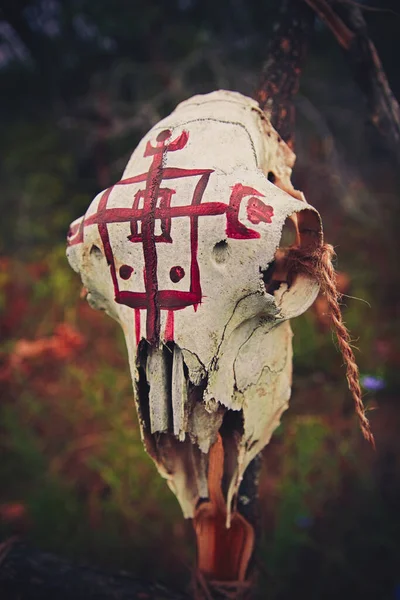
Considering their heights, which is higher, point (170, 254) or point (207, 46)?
point (207, 46)

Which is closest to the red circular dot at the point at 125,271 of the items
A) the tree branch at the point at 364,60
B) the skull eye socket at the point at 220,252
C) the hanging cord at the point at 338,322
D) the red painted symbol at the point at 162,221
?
the red painted symbol at the point at 162,221

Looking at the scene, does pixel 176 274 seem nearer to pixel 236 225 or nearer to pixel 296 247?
pixel 236 225

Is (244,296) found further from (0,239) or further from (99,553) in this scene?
(0,239)

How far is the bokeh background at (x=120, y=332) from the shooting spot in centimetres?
141

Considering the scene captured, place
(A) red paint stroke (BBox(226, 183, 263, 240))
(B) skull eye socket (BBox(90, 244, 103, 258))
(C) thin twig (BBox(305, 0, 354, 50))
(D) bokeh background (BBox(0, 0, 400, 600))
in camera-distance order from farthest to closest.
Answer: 1. (D) bokeh background (BBox(0, 0, 400, 600))
2. (C) thin twig (BBox(305, 0, 354, 50))
3. (B) skull eye socket (BBox(90, 244, 103, 258))
4. (A) red paint stroke (BBox(226, 183, 263, 240))

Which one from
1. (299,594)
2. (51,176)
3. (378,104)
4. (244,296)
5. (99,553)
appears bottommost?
(299,594)

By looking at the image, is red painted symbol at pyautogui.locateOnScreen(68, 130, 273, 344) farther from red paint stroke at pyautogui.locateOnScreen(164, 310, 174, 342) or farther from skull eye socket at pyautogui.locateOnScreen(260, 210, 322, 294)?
skull eye socket at pyautogui.locateOnScreen(260, 210, 322, 294)

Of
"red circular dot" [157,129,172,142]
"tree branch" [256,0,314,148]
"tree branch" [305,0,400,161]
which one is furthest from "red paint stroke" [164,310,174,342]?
"tree branch" [305,0,400,161]

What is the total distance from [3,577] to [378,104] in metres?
1.13

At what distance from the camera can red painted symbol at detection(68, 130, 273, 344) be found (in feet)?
2.26

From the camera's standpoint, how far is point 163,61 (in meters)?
2.28

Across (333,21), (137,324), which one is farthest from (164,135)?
(333,21)

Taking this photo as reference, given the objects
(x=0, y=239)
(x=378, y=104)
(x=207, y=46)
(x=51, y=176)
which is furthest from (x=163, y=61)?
(x=378, y=104)

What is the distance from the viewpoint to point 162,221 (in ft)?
2.33
